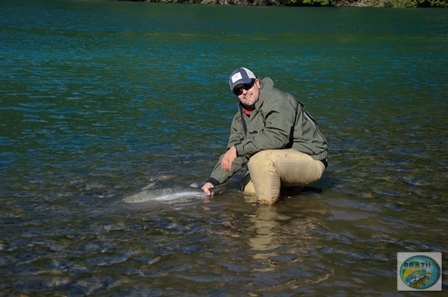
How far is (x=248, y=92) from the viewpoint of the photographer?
332 inches

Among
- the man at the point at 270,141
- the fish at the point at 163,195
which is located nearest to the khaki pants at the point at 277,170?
the man at the point at 270,141

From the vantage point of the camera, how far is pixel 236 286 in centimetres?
645

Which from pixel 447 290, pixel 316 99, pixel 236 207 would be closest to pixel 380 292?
pixel 447 290

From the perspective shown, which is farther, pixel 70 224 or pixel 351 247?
pixel 70 224

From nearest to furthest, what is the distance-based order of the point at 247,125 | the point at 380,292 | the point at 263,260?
1. the point at 380,292
2. the point at 263,260
3. the point at 247,125

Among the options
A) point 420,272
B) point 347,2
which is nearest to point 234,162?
point 420,272

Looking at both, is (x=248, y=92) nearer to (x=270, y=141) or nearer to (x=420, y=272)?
(x=270, y=141)

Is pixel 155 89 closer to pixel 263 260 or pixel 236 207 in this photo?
pixel 236 207

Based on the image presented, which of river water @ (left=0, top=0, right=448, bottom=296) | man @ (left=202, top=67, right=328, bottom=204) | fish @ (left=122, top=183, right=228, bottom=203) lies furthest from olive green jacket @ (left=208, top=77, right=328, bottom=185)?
river water @ (left=0, top=0, right=448, bottom=296)

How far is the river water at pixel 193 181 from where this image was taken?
677cm

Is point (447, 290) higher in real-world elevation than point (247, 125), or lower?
lower

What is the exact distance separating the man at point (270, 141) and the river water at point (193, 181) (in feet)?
1.38

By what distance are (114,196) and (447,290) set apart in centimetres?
520

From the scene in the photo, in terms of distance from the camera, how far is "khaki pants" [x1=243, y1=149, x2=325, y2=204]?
8.73 m
